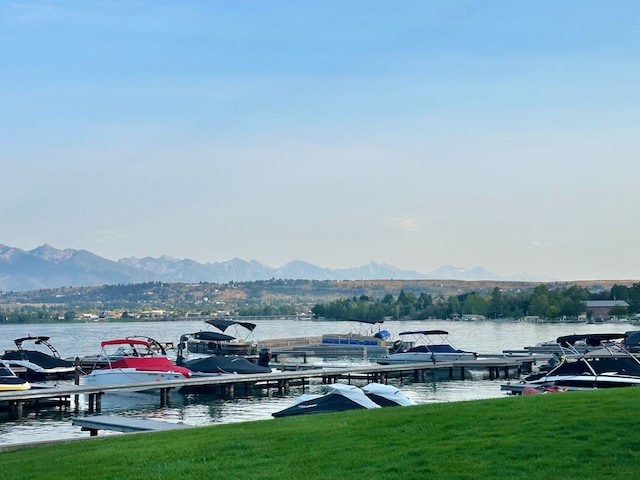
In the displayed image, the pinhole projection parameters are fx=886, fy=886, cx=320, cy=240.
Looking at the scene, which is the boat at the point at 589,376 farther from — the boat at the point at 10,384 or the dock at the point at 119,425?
the boat at the point at 10,384

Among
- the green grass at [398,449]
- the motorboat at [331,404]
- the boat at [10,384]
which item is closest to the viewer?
the green grass at [398,449]

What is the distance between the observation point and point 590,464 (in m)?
12.6

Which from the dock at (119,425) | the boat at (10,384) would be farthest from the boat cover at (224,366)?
the dock at (119,425)

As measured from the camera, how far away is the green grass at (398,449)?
12945mm

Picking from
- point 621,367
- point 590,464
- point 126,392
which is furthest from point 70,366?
point 590,464

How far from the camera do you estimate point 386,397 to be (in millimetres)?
30797

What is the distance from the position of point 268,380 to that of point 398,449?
34.1 metres

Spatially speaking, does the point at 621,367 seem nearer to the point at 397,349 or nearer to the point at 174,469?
the point at 174,469

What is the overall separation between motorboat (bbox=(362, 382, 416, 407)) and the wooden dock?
1327cm

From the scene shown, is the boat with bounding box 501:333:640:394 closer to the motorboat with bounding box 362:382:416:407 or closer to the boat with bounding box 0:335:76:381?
the motorboat with bounding box 362:382:416:407

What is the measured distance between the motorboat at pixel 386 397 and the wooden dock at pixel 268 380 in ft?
43.5

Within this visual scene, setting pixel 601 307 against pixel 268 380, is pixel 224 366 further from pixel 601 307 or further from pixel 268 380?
pixel 601 307

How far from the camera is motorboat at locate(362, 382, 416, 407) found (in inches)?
1187

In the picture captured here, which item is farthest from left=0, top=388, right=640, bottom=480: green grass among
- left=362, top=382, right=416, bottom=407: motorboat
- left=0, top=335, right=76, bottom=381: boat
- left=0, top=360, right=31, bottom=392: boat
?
left=0, top=335, right=76, bottom=381: boat
